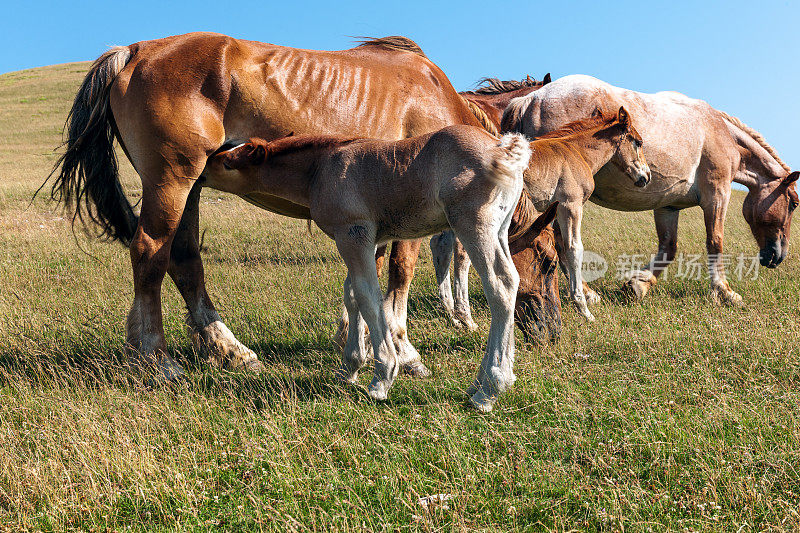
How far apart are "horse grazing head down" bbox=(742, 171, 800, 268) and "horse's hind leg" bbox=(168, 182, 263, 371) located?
287 inches

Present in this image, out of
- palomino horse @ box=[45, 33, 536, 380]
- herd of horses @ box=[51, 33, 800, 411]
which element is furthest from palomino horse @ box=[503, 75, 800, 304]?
palomino horse @ box=[45, 33, 536, 380]

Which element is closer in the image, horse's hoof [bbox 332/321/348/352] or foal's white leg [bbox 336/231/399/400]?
foal's white leg [bbox 336/231/399/400]

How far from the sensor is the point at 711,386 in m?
4.33

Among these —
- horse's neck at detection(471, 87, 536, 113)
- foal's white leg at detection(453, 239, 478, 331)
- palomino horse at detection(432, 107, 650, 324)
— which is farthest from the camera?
horse's neck at detection(471, 87, 536, 113)

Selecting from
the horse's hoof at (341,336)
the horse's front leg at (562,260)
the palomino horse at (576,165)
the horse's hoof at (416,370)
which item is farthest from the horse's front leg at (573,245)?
the horse's hoof at (341,336)

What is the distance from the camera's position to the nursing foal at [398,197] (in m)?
3.90

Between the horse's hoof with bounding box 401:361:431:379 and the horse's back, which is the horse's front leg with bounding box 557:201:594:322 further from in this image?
the horse's hoof with bounding box 401:361:431:379

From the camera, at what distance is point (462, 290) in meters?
7.04

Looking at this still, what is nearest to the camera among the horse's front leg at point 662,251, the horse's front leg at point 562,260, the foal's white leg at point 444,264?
the foal's white leg at point 444,264

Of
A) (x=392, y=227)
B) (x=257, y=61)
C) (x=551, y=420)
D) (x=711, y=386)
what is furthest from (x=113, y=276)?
(x=711, y=386)

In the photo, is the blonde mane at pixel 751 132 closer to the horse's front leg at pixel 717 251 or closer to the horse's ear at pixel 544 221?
the horse's front leg at pixel 717 251

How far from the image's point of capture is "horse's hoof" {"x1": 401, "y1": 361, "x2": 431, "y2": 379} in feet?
16.7

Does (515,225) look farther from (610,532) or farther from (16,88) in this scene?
(16,88)

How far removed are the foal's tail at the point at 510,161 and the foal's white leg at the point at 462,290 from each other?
9.10 ft
